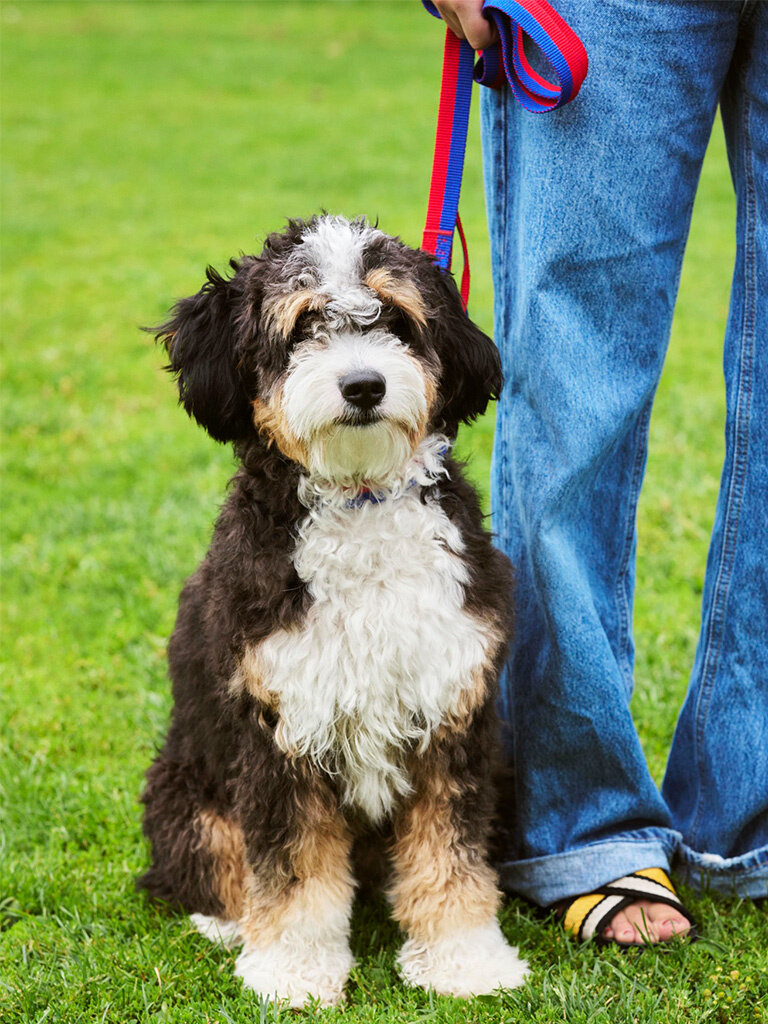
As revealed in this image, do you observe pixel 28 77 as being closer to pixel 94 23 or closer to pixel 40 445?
pixel 94 23

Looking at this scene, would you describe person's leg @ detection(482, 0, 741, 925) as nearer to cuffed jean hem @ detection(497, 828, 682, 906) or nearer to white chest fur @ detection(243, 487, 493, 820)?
cuffed jean hem @ detection(497, 828, 682, 906)

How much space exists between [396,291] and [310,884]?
1.33 metres

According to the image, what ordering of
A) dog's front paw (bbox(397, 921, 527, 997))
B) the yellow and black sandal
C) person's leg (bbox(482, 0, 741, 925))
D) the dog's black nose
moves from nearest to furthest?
the dog's black nose → person's leg (bbox(482, 0, 741, 925)) → dog's front paw (bbox(397, 921, 527, 997)) → the yellow and black sandal

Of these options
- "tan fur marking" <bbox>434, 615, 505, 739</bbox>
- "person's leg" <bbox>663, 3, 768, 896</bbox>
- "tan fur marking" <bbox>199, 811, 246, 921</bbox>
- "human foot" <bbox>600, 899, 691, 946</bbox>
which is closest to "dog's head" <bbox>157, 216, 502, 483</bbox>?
"tan fur marking" <bbox>434, 615, 505, 739</bbox>

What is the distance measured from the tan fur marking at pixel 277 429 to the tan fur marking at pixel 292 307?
0.45ft

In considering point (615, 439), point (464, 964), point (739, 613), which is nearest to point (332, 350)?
point (615, 439)

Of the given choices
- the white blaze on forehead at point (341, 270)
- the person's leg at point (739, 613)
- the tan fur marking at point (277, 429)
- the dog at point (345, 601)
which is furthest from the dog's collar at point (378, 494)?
the person's leg at point (739, 613)

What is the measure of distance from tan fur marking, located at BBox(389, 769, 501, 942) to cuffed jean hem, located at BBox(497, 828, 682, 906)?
0.23m

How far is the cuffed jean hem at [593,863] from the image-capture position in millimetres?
2807

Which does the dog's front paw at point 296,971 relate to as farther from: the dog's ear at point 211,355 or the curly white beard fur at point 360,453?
the dog's ear at point 211,355

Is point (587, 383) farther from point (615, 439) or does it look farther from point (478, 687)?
point (478, 687)

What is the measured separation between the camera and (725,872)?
112 inches

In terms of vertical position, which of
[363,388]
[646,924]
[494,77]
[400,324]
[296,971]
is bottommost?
[296,971]

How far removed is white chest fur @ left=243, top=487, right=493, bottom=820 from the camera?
2.41m
